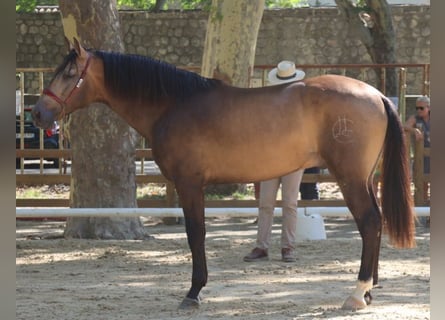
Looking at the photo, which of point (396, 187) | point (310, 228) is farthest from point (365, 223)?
point (310, 228)

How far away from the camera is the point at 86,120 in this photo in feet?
28.3

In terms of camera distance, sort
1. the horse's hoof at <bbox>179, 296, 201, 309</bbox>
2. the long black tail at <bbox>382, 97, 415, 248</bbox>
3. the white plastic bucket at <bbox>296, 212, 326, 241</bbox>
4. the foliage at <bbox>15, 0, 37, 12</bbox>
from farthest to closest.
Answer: the foliage at <bbox>15, 0, 37, 12</bbox>, the white plastic bucket at <bbox>296, 212, 326, 241</bbox>, the long black tail at <bbox>382, 97, 415, 248</bbox>, the horse's hoof at <bbox>179, 296, 201, 309</bbox>

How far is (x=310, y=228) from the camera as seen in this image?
8.63m

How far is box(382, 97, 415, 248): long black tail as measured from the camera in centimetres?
523

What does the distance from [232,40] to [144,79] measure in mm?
6548

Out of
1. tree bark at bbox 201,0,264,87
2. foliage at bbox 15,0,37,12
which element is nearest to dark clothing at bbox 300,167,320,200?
tree bark at bbox 201,0,264,87

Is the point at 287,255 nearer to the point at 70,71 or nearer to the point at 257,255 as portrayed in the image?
the point at 257,255

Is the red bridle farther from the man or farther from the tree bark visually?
the tree bark

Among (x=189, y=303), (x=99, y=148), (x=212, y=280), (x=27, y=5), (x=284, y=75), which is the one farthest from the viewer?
(x=27, y=5)

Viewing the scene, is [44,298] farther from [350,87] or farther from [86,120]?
[86,120]

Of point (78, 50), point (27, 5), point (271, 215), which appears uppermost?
point (78, 50)

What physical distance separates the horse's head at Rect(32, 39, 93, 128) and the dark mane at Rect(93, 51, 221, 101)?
0.16 metres
